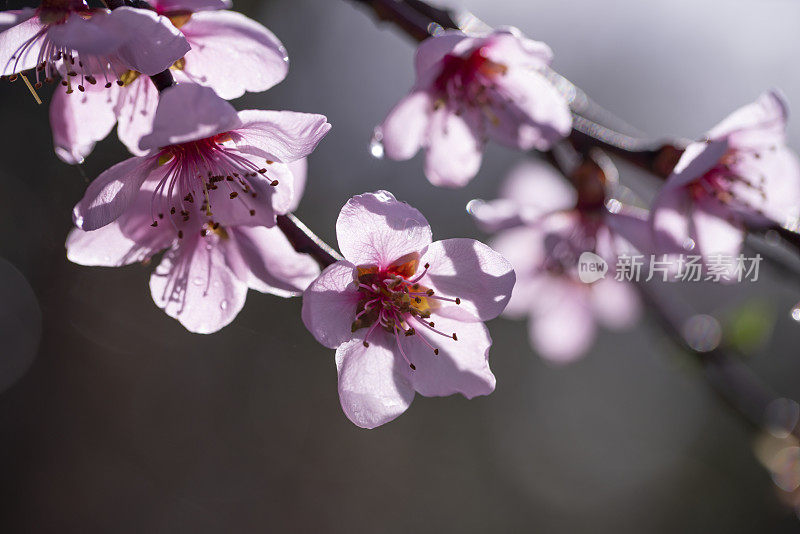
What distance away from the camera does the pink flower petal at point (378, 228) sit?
2.93 feet

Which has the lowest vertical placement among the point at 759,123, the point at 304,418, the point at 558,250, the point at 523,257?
the point at 304,418

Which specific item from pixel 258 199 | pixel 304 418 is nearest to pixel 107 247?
pixel 258 199

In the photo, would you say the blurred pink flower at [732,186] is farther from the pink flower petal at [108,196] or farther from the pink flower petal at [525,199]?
the pink flower petal at [108,196]

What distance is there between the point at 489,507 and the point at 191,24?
9.49 meters

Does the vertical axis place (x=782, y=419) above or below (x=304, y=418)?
above

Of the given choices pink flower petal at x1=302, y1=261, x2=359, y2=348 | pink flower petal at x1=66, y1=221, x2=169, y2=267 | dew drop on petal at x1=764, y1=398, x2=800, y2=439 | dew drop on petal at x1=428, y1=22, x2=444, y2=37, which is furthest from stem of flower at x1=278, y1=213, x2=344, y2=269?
dew drop on petal at x1=764, y1=398, x2=800, y2=439

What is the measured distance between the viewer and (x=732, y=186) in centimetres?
144

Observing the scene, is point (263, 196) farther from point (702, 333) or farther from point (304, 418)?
point (304, 418)

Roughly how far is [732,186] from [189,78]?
119 centimetres

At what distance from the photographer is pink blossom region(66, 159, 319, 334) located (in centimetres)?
96

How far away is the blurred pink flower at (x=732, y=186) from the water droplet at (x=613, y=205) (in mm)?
186

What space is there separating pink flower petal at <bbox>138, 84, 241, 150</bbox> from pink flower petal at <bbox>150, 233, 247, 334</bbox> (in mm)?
303

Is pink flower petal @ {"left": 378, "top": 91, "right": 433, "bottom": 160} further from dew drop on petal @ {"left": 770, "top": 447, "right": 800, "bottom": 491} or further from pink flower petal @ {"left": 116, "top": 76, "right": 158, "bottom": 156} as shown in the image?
dew drop on petal @ {"left": 770, "top": 447, "right": 800, "bottom": 491}

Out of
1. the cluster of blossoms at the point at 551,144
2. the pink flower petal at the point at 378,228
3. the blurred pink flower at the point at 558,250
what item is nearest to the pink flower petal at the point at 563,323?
the blurred pink flower at the point at 558,250
